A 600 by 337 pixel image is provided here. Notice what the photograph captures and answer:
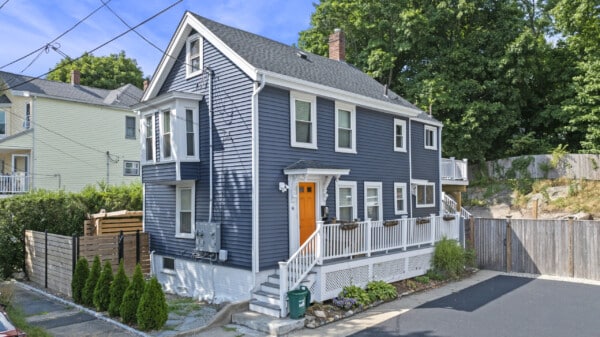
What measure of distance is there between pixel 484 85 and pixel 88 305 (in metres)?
26.0

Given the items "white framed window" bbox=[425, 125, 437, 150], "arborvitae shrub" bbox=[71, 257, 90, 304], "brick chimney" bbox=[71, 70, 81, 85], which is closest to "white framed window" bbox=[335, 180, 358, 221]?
"white framed window" bbox=[425, 125, 437, 150]

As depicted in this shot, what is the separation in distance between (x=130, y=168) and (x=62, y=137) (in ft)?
15.0

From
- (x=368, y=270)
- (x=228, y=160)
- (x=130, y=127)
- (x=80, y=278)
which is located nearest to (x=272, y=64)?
(x=228, y=160)

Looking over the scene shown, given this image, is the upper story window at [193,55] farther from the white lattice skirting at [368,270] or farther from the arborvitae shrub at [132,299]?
the white lattice skirting at [368,270]

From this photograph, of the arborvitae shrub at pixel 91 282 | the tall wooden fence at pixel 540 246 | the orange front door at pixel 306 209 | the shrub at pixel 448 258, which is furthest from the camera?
the shrub at pixel 448 258

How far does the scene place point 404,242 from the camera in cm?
1401

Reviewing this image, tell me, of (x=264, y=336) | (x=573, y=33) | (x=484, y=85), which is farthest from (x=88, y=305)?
(x=573, y=33)

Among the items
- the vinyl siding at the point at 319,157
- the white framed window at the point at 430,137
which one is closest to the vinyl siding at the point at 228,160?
the vinyl siding at the point at 319,157

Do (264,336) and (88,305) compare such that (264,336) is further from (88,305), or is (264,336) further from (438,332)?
(88,305)

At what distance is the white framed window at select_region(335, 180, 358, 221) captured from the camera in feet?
45.4

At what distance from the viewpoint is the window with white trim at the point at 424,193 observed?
18.0m

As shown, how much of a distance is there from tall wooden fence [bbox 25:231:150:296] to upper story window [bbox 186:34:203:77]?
5.60 metres

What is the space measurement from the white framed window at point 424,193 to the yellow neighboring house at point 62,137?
61.1 ft

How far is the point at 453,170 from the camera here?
21484mm
